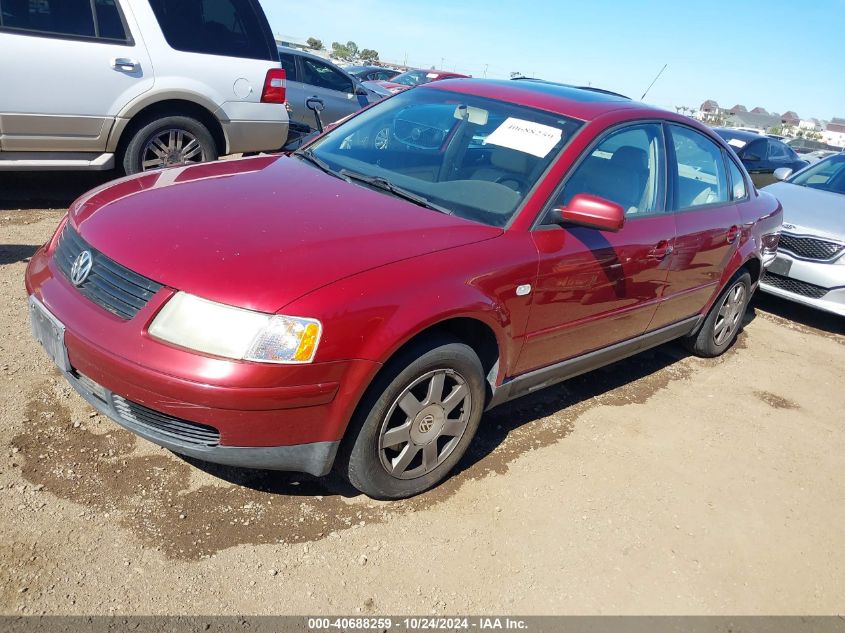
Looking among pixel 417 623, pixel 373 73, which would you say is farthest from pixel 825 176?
pixel 373 73

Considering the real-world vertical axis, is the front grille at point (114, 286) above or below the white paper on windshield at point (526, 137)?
below

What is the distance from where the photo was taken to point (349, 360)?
2.46 meters

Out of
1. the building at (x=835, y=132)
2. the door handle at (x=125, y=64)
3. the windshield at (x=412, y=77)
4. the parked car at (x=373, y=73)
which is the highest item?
the door handle at (x=125, y=64)

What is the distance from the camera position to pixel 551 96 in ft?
12.3

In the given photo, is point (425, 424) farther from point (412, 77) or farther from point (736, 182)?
point (412, 77)

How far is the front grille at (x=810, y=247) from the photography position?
241 inches

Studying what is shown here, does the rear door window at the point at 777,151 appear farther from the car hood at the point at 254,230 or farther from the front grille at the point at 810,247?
the car hood at the point at 254,230

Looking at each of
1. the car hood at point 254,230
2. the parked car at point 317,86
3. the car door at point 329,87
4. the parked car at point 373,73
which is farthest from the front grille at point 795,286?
the parked car at point 373,73

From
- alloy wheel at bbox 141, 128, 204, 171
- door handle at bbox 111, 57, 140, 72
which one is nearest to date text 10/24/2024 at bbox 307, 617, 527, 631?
alloy wheel at bbox 141, 128, 204, 171

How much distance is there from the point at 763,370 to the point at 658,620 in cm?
320

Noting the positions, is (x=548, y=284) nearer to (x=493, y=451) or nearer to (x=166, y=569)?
(x=493, y=451)

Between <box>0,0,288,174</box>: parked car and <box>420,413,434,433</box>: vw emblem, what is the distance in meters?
4.12

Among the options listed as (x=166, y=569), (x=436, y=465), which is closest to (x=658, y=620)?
(x=436, y=465)

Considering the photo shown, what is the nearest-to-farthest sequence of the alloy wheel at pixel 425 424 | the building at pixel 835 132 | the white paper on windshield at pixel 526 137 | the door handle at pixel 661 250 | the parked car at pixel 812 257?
the alloy wheel at pixel 425 424, the white paper on windshield at pixel 526 137, the door handle at pixel 661 250, the parked car at pixel 812 257, the building at pixel 835 132
